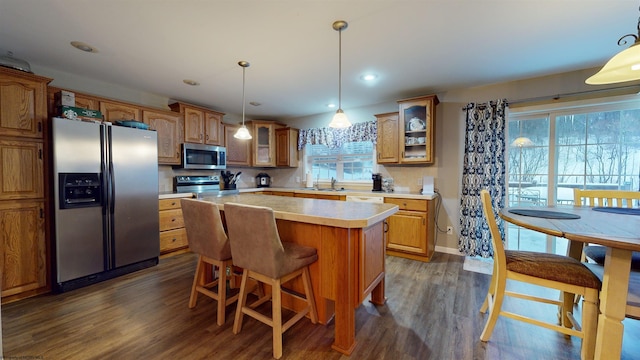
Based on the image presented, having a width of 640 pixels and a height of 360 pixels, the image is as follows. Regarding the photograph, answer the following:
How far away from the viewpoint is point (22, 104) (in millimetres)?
2326

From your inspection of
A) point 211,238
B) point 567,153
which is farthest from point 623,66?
point 211,238

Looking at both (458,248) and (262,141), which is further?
(262,141)

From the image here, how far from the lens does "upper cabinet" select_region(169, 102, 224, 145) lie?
3.86 meters

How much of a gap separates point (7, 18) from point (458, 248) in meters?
5.07

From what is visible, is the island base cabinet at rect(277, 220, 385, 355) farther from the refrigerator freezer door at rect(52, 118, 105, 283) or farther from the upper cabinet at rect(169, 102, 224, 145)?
the upper cabinet at rect(169, 102, 224, 145)

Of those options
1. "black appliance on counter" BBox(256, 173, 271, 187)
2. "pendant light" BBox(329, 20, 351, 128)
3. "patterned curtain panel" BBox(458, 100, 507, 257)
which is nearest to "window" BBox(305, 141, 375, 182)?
"black appliance on counter" BBox(256, 173, 271, 187)

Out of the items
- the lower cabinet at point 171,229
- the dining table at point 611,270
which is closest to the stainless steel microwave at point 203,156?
the lower cabinet at point 171,229

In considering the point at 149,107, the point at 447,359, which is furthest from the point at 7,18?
the point at 447,359

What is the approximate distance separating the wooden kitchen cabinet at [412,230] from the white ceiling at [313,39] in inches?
62.7

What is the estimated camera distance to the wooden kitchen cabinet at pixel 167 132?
3.50 metres

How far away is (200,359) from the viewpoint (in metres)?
1.60

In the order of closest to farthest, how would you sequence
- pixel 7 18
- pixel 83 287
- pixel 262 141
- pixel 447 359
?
pixel 447 359 → pixel 7 18 → pixel 83 287 → pixel 262 141

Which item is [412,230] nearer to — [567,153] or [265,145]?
[567,153]

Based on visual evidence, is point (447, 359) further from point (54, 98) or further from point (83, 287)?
point (54, 98)
